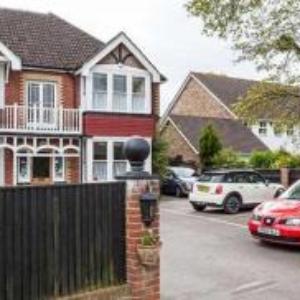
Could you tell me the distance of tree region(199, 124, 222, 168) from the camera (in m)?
36.7

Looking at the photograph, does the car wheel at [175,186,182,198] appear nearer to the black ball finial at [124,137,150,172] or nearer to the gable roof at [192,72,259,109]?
the gable roof at [192,72,259,109]

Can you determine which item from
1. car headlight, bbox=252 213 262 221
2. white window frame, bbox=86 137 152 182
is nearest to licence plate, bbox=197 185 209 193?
white window frame, bbox=86 137 152 182

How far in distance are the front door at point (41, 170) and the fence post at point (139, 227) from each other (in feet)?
70.4

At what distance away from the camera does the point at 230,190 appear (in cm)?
2261

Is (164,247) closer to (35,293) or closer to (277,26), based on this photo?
(35,293)

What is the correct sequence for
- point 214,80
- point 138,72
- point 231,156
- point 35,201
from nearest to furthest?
point 35,201 < point 138,72 < point 231,156 < point 214,80

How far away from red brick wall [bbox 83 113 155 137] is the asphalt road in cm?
1154

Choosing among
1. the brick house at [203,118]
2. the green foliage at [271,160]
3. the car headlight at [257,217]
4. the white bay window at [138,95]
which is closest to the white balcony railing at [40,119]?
the white bay window at [138,95]

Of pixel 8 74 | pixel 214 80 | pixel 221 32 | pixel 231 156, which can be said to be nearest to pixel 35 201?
pixel 221 32

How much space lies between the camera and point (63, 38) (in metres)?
31.4

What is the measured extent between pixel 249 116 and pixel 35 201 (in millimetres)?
14025

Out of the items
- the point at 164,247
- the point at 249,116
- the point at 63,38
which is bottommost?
the point at 164,247

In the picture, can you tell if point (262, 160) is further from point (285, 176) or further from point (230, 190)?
point (230, 190)

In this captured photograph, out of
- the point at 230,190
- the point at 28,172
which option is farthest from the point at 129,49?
the point at 230,190
